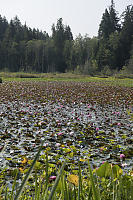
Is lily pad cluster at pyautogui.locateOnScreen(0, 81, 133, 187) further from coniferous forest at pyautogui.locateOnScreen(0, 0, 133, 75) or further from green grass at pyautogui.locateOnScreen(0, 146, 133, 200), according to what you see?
coniferous forest at pyautogui.locateOnScreen(0, 0, 133, 75)

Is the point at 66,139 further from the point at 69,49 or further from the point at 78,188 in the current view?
the point at 69,49

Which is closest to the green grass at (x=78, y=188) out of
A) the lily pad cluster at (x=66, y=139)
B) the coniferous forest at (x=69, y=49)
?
the lily pad cluster at (x=66, y=139)

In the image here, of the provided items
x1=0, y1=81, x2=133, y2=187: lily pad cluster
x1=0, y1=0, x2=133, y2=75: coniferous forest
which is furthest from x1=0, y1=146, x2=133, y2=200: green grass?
x1=0, y1=0, x2=133, y2=75: coniferous forest

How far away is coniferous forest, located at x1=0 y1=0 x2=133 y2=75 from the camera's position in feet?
156

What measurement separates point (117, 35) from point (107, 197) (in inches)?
1994

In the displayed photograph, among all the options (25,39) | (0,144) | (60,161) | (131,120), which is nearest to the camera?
(60,161)

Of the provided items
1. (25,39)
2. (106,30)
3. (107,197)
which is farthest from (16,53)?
(107,197)

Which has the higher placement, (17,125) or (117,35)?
(117,35)

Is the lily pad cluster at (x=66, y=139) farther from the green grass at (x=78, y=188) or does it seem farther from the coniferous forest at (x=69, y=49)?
the coniferous forest at (x=69, y=49)

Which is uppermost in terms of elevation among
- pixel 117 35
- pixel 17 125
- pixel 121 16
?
pixel 121 16

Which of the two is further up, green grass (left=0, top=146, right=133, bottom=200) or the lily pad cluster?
green grass (left=0, top=146, right=133, bottom=200)

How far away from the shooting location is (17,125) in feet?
16.6

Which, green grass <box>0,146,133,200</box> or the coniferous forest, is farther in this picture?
the coniferous forest

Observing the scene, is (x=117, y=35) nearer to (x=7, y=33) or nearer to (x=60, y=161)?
(x=7, y=33)
